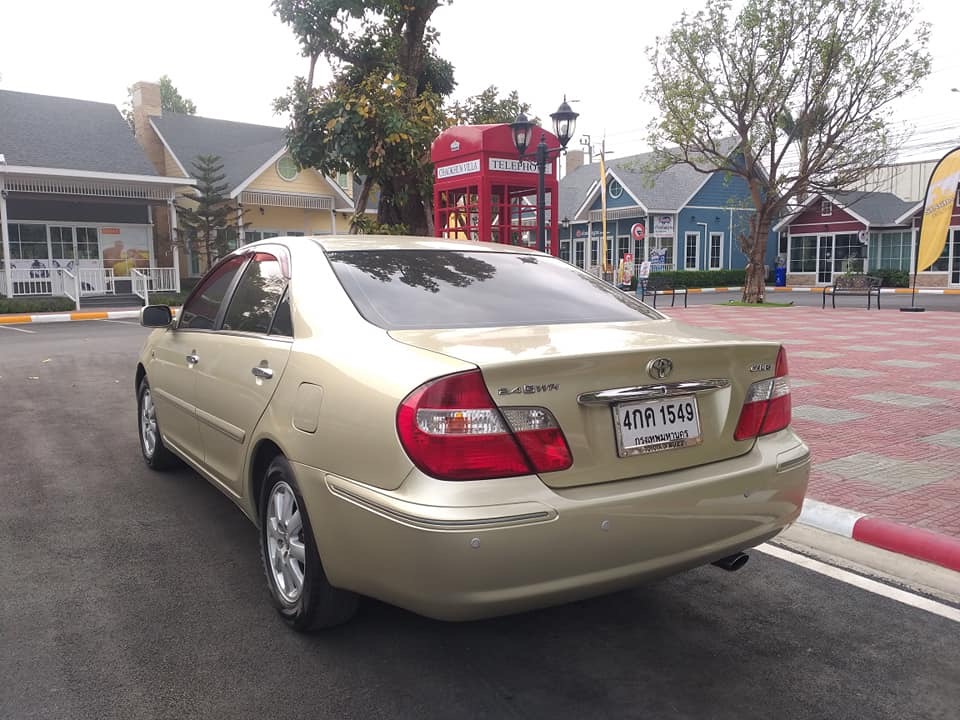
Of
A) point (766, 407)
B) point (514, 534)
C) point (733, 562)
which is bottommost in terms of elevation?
point (733, 562)

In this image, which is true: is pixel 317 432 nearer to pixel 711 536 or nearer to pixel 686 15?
pixel 711 536

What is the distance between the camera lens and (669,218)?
40.7 m

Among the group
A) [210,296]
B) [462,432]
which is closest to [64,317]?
[210,296]

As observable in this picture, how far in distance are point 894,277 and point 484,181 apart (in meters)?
33.6

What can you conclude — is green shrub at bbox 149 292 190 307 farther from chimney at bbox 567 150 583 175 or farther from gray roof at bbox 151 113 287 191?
chimney at bbox 567 150 583 175

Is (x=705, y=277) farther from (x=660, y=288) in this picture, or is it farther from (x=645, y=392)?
(x=645, y=392)

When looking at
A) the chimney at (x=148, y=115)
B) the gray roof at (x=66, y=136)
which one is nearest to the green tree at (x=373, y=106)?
the gray roof at (x=66, y=136)

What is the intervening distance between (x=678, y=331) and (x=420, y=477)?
4.54 ft

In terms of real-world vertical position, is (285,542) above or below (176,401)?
below

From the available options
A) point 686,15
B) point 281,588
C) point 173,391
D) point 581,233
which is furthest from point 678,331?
point 581,233

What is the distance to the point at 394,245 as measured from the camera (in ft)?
13.0

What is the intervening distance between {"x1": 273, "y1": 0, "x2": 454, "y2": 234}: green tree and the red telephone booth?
234cm

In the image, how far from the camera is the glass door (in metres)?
41.1

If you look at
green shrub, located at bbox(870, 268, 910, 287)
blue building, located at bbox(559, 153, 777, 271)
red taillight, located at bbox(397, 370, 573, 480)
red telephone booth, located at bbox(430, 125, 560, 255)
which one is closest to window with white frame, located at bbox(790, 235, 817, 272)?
blue building, located at bbox(559, 153, 777, 271)
